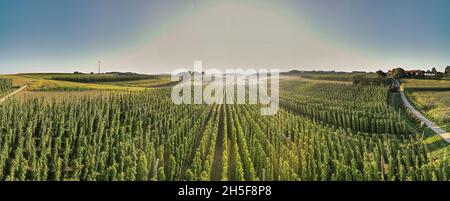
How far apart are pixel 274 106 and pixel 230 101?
9.36 feet

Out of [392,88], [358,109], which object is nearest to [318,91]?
[358,109]

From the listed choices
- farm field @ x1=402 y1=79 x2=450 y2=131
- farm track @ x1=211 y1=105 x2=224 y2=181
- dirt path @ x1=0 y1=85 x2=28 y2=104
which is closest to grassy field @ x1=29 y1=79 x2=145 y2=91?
dirt path @ x1=0 y1=85 x2=28 y2=104

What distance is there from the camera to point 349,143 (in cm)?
819

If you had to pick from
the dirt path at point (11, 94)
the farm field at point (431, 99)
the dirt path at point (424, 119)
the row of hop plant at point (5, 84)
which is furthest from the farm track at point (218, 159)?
the dirt path at point (11, 94)

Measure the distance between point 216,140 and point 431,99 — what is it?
589cm

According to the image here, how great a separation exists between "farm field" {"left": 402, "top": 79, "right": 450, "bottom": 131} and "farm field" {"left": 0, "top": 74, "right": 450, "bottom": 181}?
1.99 feet

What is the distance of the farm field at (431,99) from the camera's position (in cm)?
880

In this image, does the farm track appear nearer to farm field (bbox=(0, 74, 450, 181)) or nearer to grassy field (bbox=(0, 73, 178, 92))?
farm field (bbox=(0, 74, 450, 181))

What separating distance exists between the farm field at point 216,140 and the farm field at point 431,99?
1.99ft

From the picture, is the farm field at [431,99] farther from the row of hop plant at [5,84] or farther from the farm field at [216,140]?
the row of hop plant at [5,84]

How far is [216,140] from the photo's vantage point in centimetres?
860

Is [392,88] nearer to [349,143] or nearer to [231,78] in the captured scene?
[349,143]

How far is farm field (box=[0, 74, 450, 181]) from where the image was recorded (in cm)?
607
